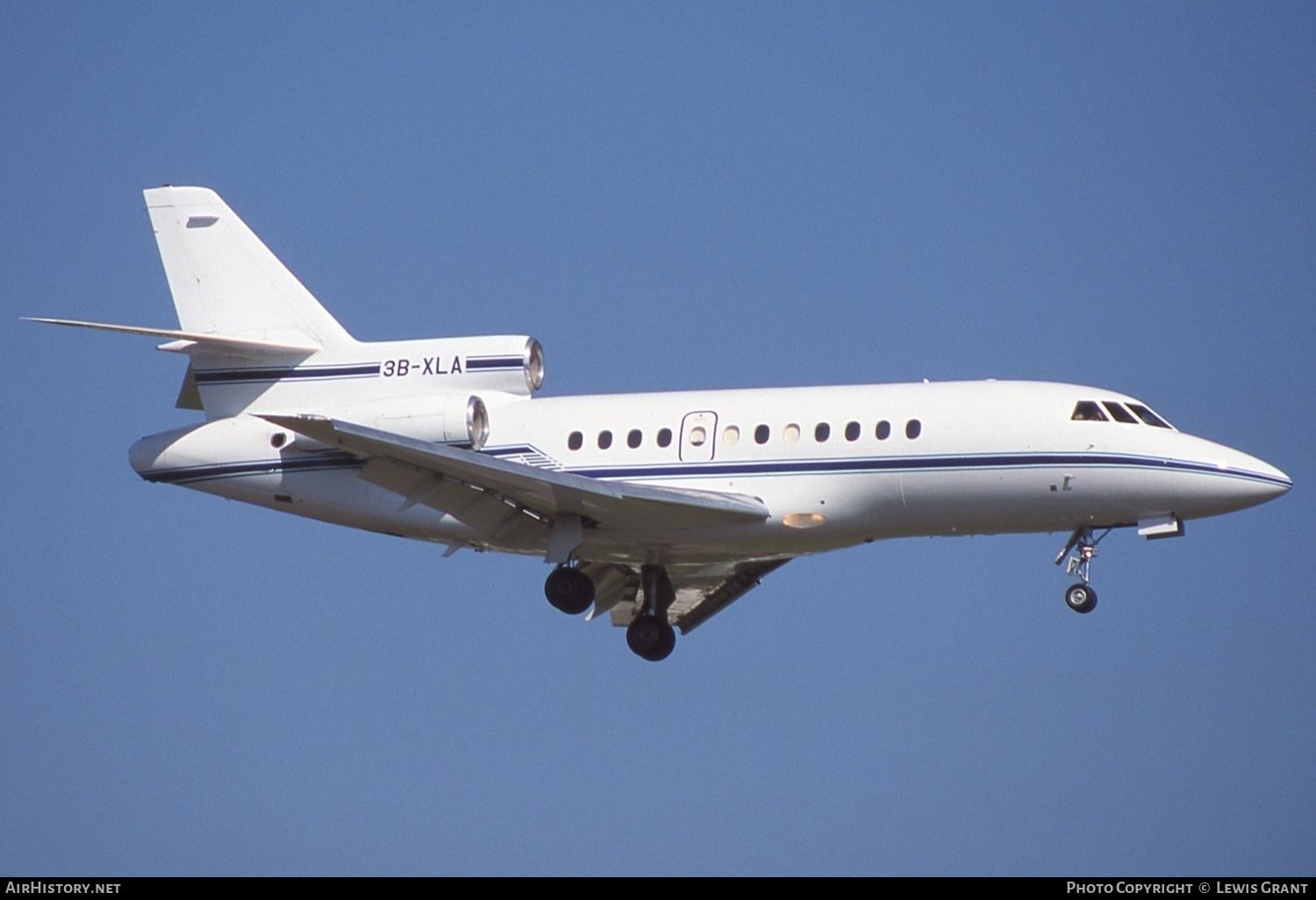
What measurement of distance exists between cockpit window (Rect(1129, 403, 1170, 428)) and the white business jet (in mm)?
39

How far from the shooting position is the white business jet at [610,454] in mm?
24938

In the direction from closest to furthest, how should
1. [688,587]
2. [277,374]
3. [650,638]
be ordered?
[277,374] → [650,638] → [688,587]

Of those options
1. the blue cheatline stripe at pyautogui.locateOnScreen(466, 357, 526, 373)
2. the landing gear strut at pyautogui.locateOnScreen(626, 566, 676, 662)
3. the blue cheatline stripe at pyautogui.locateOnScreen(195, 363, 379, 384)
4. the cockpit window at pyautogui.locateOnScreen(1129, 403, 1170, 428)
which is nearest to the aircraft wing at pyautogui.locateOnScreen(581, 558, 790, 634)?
the landing gear strut at pyautogui.locateOnScreen(626, 566, 676, 662)

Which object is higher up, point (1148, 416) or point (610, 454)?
point (1148, 416)

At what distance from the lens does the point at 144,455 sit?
1095 inches

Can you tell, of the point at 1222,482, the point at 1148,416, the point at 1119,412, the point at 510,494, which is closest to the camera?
the point at 1222,482

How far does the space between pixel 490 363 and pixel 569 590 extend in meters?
3.39

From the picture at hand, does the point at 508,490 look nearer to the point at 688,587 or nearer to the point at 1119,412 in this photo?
the point at 688,587

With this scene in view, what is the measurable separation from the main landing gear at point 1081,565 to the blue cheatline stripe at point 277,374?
1000cm

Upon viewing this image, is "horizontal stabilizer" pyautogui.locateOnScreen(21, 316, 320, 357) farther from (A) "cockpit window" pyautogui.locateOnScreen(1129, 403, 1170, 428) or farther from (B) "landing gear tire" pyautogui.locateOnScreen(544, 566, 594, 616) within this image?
(A) "cockpit window" pyautogui.locateOnScreen(1129, 403, 1170, 428)

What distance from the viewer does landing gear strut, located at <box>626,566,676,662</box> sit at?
28.9 meters

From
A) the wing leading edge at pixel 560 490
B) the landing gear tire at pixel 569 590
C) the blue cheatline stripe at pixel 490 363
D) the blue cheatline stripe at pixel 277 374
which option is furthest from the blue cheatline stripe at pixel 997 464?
the blue cheatline stripe at pixel 277 374

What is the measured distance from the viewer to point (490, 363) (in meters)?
27.6

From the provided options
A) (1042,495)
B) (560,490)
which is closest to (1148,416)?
(1042,495)
